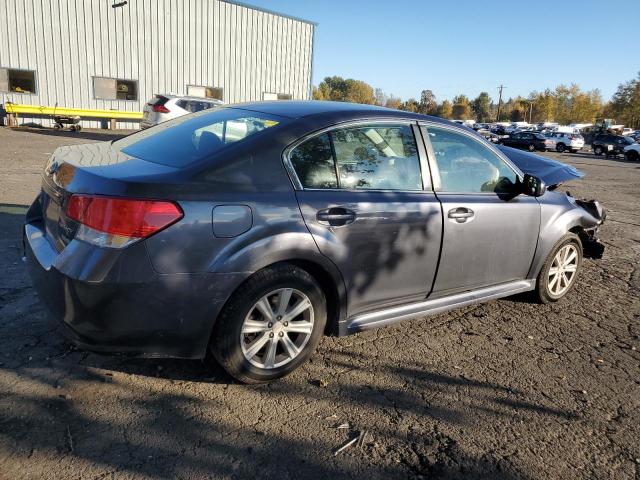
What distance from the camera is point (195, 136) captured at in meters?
3.28

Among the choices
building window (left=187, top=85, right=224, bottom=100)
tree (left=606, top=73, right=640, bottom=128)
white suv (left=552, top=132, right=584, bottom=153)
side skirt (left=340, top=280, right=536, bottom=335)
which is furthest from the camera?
tree (left=606, top=73, right=640, bottom=128)

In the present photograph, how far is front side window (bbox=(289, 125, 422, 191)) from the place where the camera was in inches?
121

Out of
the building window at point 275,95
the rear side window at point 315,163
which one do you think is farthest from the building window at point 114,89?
the rear side window at point 315,163

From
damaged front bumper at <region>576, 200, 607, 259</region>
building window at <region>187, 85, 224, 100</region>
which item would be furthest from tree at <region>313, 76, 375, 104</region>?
damaged front bumper at <region>576, 200, 607, 259</region>

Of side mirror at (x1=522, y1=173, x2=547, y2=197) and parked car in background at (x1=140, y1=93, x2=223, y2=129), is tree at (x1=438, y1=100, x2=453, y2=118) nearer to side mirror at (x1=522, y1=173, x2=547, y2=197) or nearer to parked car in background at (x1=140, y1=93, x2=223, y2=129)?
parked car in background at (x1=140, y1=93, x2=223, y2=129)

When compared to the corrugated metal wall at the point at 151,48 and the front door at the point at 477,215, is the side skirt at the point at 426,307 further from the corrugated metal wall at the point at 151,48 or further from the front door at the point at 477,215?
the corrugated metal wall at the point at 151,48

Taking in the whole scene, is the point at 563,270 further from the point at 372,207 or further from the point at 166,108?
the point at 166,108

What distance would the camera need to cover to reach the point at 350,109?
3.46 m

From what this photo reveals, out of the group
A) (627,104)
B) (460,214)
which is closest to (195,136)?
(460,214)

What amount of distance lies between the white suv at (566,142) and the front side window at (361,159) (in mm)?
37373

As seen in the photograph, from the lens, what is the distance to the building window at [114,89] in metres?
22.5

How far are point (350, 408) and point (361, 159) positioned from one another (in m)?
1.55

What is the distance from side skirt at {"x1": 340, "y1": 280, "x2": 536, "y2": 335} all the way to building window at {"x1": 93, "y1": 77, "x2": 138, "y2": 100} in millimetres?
22633

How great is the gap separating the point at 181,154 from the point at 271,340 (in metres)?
1.22
